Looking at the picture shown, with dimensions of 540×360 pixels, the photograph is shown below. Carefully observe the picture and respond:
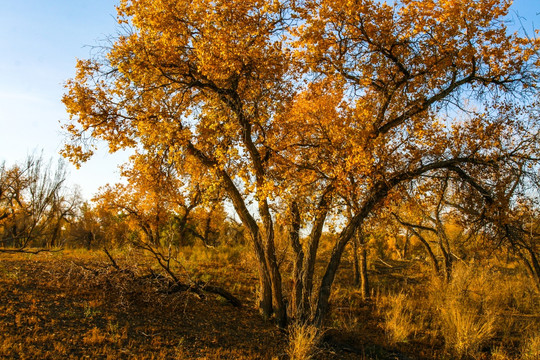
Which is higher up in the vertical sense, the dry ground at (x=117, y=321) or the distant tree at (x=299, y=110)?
the distant tree at (x=299, y=110)

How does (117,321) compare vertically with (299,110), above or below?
below

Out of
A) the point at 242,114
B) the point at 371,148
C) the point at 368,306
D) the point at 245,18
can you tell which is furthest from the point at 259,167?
the point at 368,306

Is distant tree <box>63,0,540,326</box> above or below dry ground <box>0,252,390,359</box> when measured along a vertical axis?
above

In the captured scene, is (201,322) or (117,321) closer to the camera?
(117,321)

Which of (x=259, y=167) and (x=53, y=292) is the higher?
(x=259, y=167)

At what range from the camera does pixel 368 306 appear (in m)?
12.1

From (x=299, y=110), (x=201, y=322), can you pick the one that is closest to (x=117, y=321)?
(x=201, y=322)

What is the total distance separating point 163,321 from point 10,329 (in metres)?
2.55

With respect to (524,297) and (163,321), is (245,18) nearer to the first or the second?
(163,321)

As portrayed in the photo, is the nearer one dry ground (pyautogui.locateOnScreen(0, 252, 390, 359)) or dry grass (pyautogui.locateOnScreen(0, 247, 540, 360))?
dry ground (pyautogui.locateOnScreen(0, 252, 390, 359))

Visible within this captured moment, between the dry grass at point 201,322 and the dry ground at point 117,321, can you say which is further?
the dry grass at point 201,322

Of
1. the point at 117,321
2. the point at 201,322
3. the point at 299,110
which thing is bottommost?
the point at 201,322

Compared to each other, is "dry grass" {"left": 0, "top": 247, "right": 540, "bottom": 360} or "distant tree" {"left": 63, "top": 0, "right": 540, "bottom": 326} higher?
"distant tree" {"left": 63, "top": 0, "right": 540, "bottom": 326}

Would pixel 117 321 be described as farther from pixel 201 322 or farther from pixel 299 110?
pixel 299 110
